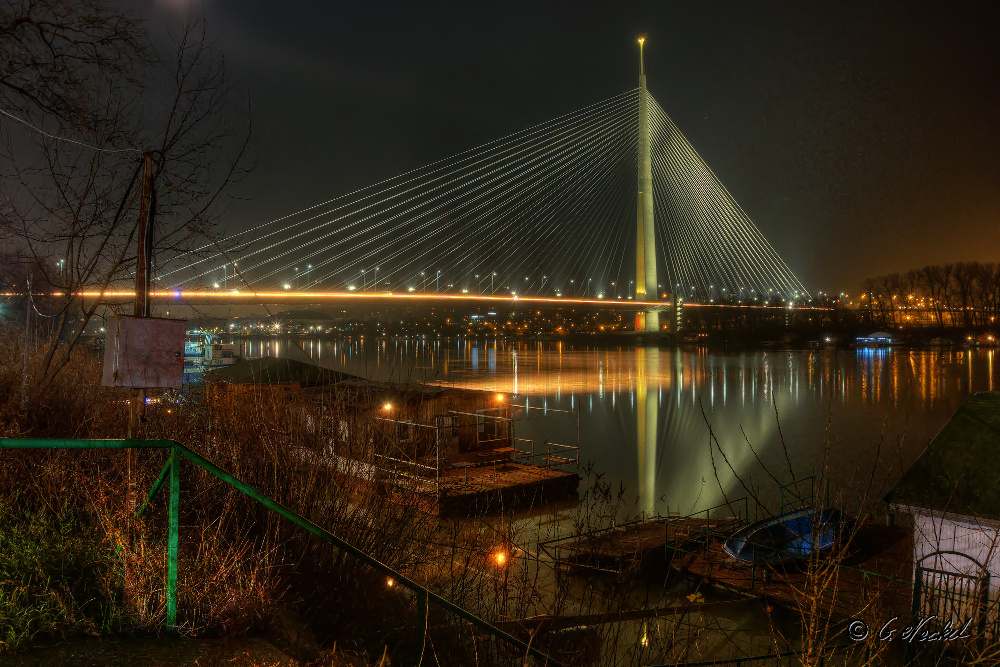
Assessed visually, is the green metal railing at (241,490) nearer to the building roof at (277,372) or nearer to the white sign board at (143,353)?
the white sign board at (143,353)

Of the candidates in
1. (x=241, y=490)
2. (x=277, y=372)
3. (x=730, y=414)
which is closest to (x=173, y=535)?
(x=241, y=490)

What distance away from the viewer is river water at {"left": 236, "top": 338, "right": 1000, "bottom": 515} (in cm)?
1862

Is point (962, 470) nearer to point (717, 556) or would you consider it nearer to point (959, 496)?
point (959, 496)

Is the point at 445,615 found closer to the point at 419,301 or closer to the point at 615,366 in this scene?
the point at 419,301

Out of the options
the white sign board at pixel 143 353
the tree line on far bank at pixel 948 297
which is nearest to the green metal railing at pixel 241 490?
the white sign board at pixel 143 353

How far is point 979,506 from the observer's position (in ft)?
22.9

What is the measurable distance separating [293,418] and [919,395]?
44.1 m

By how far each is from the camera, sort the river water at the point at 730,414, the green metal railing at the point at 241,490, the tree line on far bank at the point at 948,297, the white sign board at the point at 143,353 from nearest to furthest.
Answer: the green metal railing at the point at 241,490, the white sign board at the point at 143,353, the river water at the point at 730,414, the tree line on far bank at the point at 948,297

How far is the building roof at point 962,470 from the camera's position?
7043mm

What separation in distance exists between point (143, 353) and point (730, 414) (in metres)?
34.3

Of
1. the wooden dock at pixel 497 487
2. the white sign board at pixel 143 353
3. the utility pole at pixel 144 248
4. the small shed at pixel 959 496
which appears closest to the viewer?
the white sign board at pixel 143 353

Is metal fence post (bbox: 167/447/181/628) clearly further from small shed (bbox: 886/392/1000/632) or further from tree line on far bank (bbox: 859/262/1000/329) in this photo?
tree line on far bank (bbox: 859/262/1000/329)

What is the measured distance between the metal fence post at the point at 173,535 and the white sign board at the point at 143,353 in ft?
4.95

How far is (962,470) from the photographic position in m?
7.14
